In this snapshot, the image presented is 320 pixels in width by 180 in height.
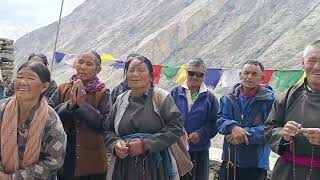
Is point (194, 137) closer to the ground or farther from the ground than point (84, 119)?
closer to the ground

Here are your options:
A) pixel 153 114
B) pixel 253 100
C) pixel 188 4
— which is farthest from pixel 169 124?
pixel 188 4

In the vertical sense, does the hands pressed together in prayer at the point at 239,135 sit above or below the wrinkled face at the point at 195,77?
below

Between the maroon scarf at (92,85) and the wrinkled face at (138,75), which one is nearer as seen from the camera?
the wrinkled face at (138,75)

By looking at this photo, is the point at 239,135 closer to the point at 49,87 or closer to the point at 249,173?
the point at 249,173

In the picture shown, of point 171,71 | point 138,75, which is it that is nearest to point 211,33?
point 171,71

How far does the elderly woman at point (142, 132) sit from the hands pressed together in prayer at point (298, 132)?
0.86m

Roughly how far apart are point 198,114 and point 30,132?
1836mm

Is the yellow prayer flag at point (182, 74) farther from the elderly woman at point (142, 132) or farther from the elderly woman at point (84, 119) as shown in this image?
the elderly woman at point (142, 132)

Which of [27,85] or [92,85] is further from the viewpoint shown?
[92,85]

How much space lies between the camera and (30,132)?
2.83 m

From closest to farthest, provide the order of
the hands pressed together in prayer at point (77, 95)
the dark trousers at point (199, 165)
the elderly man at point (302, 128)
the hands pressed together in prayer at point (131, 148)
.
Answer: the elderly man at point (302, 128)
the hands pressed together in prayer at point (131, 148)
the hands pressed together in prayer at point (77, 95)
the dark trousers at point (199, 165)

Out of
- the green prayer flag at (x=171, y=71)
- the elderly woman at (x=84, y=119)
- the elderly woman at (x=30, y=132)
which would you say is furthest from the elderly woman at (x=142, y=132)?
the green prayer flag at (x=171, y=71)

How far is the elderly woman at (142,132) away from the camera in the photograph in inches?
127

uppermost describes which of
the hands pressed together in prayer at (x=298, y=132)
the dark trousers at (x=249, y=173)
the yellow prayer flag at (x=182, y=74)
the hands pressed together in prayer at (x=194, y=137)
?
the yellow prayer flag at (x=182, y=74)
